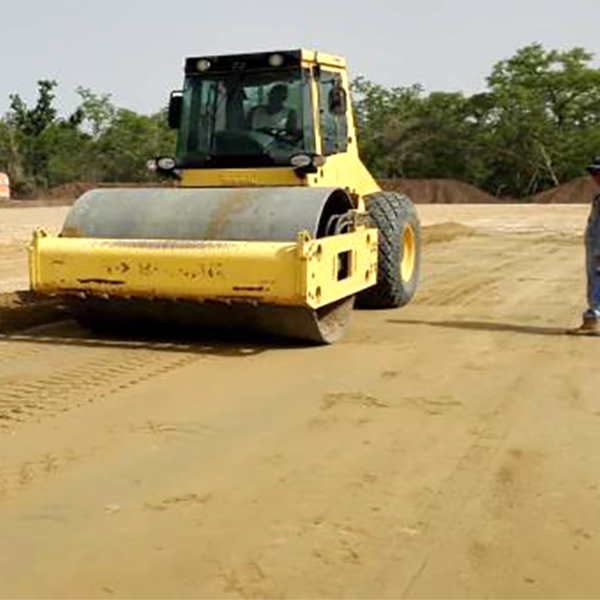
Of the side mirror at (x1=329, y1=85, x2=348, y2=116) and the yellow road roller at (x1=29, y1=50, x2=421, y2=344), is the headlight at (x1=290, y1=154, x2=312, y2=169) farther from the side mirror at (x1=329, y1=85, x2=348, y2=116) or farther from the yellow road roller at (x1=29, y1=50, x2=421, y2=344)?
the side mirror at (x1=329, y1=85, x2=348, y2=116)

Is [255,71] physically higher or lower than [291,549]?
higher

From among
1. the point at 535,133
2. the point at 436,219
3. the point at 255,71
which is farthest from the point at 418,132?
the point at 255,71

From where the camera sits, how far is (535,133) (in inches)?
2238

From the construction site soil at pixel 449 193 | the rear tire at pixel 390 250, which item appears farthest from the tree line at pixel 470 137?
the rear tire at pixel 390 250

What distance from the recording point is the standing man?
28.6 ft

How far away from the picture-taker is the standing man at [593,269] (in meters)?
8.72

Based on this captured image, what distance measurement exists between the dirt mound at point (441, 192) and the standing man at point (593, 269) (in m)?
44.6

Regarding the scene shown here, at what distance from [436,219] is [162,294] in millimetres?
25652

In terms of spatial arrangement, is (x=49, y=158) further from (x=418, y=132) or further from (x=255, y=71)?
(x=255, y=71)

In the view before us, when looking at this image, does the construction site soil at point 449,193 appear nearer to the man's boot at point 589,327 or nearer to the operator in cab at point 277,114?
the operator in cab at point 277,114

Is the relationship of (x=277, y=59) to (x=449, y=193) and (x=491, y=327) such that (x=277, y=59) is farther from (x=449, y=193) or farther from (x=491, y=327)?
(x=449, y=193)

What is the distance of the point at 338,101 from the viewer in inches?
377

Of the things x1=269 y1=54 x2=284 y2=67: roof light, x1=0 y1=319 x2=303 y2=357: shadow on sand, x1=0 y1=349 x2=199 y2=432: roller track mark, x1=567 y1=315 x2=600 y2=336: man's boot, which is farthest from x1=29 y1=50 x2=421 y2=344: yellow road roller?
x1=567 y1=315 x2=600 y2=336: man's boot

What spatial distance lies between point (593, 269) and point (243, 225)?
3.05 meters
